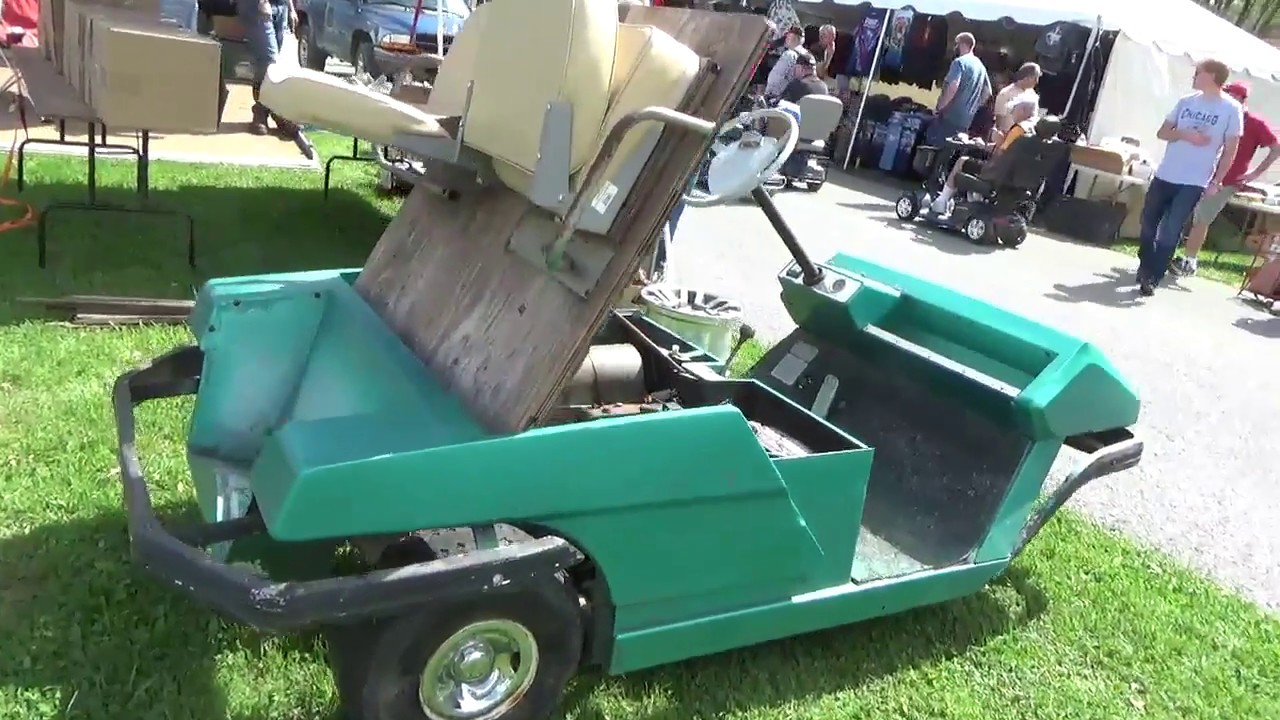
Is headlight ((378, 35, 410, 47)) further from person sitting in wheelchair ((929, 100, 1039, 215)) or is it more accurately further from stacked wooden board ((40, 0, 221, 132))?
person sitting in wheelchair ((929, 100, 1039, 215))

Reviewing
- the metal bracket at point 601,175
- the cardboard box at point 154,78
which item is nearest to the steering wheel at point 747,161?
the metal bracket at point 601,175

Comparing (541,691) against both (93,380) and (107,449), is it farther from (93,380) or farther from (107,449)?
(93,380)

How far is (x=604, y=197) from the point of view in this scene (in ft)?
7.63

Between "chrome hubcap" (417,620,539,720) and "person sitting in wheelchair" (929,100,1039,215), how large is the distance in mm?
8990

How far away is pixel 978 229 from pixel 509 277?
850 centimetres

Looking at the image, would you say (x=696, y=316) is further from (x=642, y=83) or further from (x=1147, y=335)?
(x=1147, y=335)

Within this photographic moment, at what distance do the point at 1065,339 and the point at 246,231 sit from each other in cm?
505

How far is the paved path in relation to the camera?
443 centimetres

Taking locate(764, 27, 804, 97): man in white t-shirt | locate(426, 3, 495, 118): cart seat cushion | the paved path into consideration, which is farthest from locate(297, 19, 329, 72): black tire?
locate(426, 3, 495, 118): cart seat cushion

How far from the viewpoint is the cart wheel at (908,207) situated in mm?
10859

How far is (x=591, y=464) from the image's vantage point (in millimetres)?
2328

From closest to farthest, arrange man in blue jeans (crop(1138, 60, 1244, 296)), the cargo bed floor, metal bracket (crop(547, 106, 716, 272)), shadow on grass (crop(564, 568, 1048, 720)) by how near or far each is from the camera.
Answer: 1. metal bracket (crop(547, 106, 716, 272))
2. shadow on grass (crop(564, 568, 1048, 720))
3. the cargo bed floor
4. man in blue jeans (crop(1138, 60, 1244, 296))

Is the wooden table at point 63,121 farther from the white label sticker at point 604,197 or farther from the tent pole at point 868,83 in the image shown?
the tent pole at point 868,83

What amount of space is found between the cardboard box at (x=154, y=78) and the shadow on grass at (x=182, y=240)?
0.77 meters
